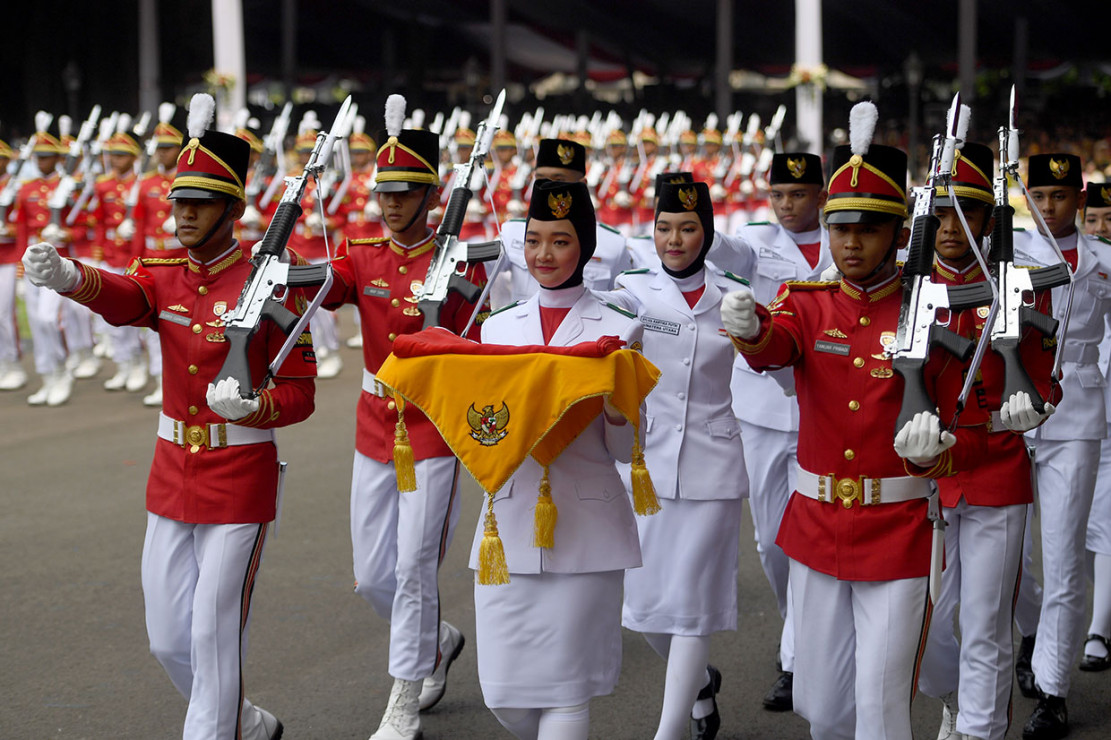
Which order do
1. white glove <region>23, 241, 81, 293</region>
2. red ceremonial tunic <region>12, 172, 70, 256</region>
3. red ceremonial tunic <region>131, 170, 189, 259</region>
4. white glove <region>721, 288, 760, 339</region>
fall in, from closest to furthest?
white glove <region>721, 288, 760, 339</region> < white glove <region>23, 241, 81, 293</region> < red ceremonial tunic <region>131, 170, 189, 259</region> < red ceremonial tunic <region>12, 172, 70, 256</region>

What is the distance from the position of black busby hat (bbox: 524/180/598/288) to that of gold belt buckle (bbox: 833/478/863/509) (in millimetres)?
901

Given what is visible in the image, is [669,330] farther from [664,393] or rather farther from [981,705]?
[981,705]

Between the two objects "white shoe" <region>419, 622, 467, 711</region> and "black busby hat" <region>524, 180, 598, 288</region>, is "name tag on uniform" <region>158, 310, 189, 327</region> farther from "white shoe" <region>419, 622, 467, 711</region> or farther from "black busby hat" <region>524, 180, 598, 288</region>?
"white shoe" <region>419, 622, 467, 711</region>

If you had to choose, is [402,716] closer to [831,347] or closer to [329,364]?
[831,347]

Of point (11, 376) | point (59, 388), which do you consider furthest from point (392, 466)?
point (11, 376)

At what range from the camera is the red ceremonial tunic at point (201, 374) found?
13.6 ft

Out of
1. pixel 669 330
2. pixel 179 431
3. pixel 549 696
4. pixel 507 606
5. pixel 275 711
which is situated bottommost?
pixel 275 711

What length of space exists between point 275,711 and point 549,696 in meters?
1.69

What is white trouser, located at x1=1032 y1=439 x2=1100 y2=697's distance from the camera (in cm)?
501

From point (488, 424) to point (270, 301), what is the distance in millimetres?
923

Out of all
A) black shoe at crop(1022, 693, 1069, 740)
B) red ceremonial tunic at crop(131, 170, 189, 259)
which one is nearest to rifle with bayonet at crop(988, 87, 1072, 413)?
black shoe at crop(1022, 693, 1069, 740)

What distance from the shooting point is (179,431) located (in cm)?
424

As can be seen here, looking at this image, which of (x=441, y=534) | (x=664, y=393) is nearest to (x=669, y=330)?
(x=664, y=393)

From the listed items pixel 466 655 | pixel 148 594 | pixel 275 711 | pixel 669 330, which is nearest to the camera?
pixel 148 594
